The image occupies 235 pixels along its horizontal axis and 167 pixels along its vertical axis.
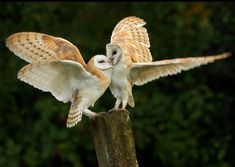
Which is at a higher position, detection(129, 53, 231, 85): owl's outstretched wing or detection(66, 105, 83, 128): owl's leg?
detection(129, 53, 231, 85): owl's outstretched wing

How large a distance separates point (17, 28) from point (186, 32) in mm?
1538

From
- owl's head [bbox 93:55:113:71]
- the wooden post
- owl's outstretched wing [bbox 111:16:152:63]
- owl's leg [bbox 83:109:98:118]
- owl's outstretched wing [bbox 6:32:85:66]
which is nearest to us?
the wooden post

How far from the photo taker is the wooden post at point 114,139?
4.41 meters

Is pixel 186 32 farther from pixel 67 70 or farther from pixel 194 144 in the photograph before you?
pixel 67 70

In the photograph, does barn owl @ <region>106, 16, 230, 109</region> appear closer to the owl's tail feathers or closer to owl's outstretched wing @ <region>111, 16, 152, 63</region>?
owl's outstretched wing @ <region>111, 16, 152, 63</region>

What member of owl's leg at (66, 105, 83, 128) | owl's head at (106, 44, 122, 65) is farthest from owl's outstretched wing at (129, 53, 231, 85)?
owl's leg at (66, 105, 83, 128)

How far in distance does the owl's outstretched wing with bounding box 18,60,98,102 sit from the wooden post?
0.27m

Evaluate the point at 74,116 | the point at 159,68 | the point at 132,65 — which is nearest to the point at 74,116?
the point at 74,116

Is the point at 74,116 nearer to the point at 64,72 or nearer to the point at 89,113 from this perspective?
the point at 89,113

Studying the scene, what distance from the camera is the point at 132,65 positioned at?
4887mm

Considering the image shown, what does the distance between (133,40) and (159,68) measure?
0.33 m

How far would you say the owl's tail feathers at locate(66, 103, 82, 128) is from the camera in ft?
14.9

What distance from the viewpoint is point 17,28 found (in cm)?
908

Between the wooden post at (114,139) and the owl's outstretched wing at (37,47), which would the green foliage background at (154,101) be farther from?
the wooden post at (114,139)
